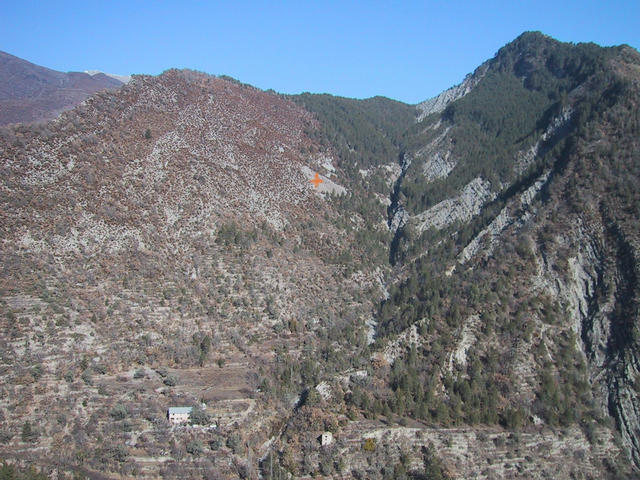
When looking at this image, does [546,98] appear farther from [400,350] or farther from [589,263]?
[400,350]

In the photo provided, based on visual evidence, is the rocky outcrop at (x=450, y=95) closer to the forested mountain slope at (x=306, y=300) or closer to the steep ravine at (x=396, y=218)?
the steep ravine at (x=396, y=218)

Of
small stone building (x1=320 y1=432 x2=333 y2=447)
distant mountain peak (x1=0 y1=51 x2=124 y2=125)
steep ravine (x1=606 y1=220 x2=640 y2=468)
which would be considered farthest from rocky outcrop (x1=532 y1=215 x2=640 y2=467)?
distant mountain peak (x1=0 y1=51 x2=124 y2=125)

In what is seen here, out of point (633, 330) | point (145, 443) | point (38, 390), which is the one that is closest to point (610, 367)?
point (633, 330)

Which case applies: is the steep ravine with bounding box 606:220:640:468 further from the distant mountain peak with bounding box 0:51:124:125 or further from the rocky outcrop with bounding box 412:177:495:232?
the distant mountain peak with bounding box 0:51:124:125

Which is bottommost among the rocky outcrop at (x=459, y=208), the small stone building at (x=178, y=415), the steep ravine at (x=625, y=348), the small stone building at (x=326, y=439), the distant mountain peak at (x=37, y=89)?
the small stone building at (x=326, y=439)

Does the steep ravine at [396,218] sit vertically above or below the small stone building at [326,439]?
above

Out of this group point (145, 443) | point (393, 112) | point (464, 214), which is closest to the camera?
point (145, 443)

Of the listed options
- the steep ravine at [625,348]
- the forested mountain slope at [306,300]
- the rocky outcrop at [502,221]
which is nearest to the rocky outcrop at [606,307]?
the steep ravine at [625,348]

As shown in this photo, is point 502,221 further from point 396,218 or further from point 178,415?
point 178,415

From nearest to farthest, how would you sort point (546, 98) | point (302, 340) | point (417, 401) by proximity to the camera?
point (417, 401), point (302, 340), point (546, 98)
